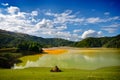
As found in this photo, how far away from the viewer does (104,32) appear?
10664 millimetres

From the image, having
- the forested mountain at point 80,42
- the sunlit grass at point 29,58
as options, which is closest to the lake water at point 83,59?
the sunlit grass at point 29,58

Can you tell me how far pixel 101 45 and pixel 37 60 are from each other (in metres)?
3.27

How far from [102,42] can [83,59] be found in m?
1.28

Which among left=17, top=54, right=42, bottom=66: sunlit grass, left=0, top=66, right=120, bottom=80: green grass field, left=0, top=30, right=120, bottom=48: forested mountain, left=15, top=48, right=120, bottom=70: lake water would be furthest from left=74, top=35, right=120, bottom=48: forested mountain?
left=17, top=54, right=42, bottom=66: sunlit grass

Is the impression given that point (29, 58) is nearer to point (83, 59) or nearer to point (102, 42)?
point (83, 59)

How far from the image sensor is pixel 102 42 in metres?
10.6

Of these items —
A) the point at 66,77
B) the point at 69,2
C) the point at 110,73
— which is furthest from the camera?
the point at 69,2

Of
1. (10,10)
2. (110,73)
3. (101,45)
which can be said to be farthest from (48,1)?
(110,73)

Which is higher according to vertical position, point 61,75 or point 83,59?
point 83,59

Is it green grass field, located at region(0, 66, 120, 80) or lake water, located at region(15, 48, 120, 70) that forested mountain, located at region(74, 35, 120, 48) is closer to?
lake water, located at region(15, 48, 120, 70)

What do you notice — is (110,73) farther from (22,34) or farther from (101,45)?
(22,34)

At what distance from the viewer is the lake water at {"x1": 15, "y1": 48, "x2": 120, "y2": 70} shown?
35.0 ft

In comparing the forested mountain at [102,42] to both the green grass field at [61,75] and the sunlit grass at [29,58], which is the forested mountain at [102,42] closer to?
the green grass field at [61,75]

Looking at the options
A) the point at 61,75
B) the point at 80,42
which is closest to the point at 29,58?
the point at 61,75
